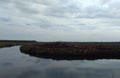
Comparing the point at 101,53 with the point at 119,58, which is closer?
the point at 119,58

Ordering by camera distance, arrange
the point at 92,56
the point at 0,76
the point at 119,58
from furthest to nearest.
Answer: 1. the point at 92,56
2. the point at 119,58
3. the point at 0,76

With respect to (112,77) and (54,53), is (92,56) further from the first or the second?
(112,77)

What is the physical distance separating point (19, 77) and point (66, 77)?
207 inches

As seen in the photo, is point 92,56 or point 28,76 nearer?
point 28,76

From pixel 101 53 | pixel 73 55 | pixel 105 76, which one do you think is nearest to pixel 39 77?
pixel 105 76

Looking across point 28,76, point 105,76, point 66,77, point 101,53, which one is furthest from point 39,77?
point 101,53

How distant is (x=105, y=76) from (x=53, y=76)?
600 cm

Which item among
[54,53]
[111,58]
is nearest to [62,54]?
[54,53]

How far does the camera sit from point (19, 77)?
23.1 metres

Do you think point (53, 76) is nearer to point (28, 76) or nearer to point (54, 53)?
point (28, 76)

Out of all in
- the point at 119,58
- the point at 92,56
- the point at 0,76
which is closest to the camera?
the point at 0,76

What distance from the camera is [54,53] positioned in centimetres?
4619

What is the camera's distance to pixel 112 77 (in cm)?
2331

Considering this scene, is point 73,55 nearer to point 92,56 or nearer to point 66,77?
point 92,56
